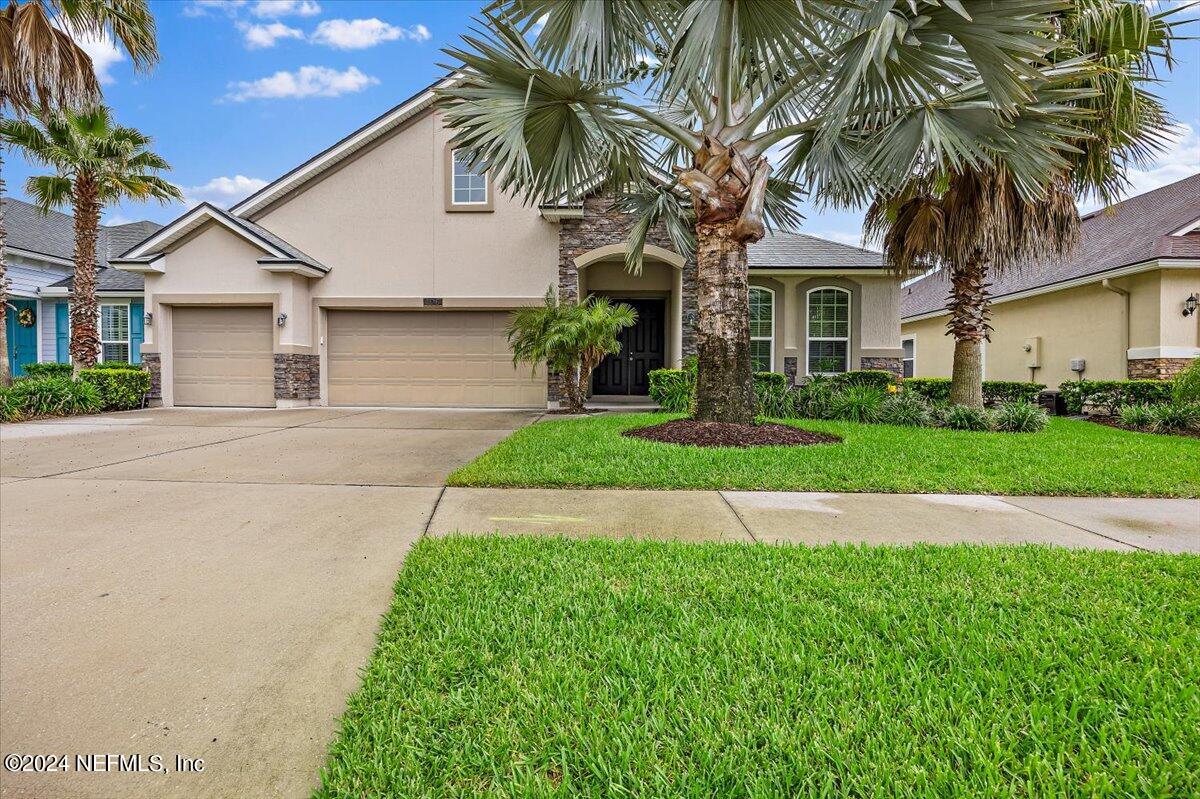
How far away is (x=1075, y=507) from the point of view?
4336 millimetres

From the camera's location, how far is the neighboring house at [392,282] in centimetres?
1195

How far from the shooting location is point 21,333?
1580cm

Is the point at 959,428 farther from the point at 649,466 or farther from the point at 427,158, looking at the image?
the point at 427,158

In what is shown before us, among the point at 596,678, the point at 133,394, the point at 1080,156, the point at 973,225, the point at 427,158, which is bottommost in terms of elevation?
the point at 596,678

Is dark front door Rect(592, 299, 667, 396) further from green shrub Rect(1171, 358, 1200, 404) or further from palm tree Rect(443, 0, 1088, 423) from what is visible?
green shrub Rect(1171, 358, 1200, 404)

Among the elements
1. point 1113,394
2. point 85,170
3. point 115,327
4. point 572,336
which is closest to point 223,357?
point 85,170

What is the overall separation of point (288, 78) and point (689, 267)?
21258mm

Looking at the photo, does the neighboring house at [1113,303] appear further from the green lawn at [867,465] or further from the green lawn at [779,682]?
the green lawn at [779,682]

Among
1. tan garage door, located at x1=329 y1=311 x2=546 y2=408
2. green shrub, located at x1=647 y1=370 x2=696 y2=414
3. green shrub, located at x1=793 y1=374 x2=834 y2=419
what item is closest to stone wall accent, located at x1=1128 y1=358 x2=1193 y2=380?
green shrub, located at x1=793 y1=374 x2=834 y2=419

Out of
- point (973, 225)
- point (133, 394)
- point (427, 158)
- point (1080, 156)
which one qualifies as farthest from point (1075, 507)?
point (133, 394)

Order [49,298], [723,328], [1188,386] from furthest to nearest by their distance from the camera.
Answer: [49,298] < [1188,386] < [723,328]

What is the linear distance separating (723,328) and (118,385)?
12450mm

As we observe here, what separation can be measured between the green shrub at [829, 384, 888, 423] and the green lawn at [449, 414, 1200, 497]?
7.00ft

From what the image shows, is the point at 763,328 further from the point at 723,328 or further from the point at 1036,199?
the point at 723,328
